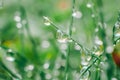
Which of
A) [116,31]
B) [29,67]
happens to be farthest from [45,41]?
[116,31]

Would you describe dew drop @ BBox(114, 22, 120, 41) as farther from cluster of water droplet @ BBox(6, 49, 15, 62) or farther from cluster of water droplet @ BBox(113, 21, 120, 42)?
cluster of water droplet @ BBox(6, 49, 15, 62)

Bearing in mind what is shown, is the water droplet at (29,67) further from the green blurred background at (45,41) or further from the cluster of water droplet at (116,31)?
the cluster of water droplet at (116,31)

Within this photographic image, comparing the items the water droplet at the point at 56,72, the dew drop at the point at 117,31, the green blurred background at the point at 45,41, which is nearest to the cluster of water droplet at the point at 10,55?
the green blurred background at the point at 45,41

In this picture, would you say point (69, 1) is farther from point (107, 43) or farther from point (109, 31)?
point (107, 43)

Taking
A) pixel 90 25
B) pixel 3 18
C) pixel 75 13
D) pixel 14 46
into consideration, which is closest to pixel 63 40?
pixel 75 13

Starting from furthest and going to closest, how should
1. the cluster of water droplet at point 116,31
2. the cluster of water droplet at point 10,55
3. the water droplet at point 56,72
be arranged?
the water droplet at point 56,72 → the cluster of water droplet at point 10,55 → the cluster of water droplet at point 116,31

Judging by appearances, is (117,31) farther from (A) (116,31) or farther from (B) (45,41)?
(B) (45,41)

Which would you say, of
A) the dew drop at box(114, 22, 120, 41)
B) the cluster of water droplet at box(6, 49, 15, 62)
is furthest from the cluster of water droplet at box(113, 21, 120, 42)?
the cluster of water droplet at box(6, 49, 15, 62)

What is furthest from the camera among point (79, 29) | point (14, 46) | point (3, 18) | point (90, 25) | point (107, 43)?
point (3, 18)
